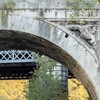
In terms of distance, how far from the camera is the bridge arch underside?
10.4 meters

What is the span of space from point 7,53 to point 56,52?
48.9 feet

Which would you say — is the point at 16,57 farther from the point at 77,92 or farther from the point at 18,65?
the point at 77,92

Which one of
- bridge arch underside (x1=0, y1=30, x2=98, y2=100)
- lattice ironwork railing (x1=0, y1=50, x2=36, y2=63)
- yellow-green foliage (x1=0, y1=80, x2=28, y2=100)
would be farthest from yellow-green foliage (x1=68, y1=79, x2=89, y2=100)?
bridge arch underside (x1=0, y1=30, x2=98, y2=100)

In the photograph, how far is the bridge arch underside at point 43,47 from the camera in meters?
10.4

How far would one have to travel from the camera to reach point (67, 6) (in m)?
10.5

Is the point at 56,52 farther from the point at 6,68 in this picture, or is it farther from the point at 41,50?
the point at 6,68

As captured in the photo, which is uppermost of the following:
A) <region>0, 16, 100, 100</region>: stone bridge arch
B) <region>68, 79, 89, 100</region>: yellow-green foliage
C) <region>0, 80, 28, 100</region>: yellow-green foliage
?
<region>0, 80, 28, 100</region>: yellow-green foliage

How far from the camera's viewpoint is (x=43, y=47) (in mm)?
11250

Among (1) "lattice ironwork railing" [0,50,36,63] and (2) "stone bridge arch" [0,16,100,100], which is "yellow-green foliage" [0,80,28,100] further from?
(2) "stone bridge arch" [0,16,100,100]

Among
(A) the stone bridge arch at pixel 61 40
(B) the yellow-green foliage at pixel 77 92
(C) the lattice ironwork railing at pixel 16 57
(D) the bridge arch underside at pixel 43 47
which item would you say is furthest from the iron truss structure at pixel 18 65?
(A) the stone bridge arch at pixel 61 40

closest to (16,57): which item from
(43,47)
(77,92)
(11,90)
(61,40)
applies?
(77,92)

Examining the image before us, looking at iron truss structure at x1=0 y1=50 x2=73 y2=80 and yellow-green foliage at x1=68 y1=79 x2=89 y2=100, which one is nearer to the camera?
iron truss structure at x1=0 y1=50 x2=73 y2=80

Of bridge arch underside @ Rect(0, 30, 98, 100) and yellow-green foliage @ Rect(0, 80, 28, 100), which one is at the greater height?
yellow-green foliage @ Rect(0, 80, 28, 100)

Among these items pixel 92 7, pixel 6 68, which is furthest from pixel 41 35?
pixel 6 68
